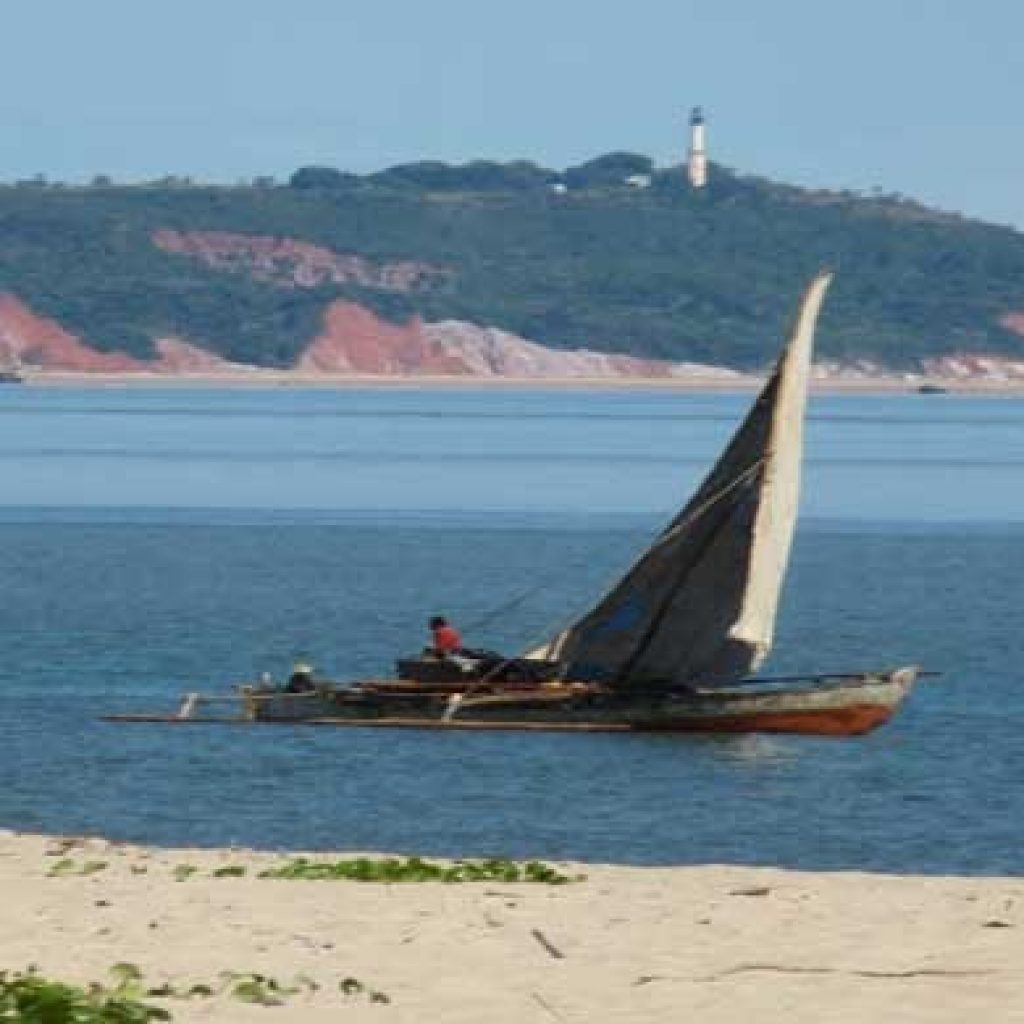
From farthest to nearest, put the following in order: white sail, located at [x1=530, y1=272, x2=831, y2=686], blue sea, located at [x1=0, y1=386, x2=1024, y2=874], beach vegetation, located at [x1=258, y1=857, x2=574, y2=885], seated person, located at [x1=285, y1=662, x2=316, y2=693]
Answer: white sail, located at [x1=530, y1=272, x2=831, y2=686], seated person, located at [x1=285, y1=662, x2=316, y2=693], blue sea, located at [x1=0, y1=386, x2=1024, y2=874], beach vegetation, located at [x1=258, y1=857, x2=574, y2=885]

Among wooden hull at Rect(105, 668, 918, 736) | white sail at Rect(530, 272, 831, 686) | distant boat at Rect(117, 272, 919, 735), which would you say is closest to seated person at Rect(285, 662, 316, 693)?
distant boat at Rect(117, 272, 919, 735)

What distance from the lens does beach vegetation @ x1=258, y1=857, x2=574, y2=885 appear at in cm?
2777

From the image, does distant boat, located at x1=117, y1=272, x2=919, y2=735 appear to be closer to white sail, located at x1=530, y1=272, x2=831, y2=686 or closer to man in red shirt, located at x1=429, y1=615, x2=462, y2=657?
white sail, located at x1=530, y1=272, x2=831, y2=686

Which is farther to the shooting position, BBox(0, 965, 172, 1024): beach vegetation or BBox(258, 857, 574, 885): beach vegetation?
BBox(258, 857, 574, 885): beach vegetation

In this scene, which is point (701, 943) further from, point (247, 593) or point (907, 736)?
point (247, 593)

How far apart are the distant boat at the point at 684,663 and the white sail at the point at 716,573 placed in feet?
0.07

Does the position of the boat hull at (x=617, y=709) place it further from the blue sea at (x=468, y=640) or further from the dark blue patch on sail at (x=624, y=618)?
the dark blue patch on sail at (x=624, y=618)

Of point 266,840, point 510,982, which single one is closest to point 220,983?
point 510,982

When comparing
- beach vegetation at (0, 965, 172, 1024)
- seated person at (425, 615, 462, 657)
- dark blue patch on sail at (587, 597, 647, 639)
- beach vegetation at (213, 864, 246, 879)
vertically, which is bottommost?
beach vegetation at (213, 864, 246, 879)

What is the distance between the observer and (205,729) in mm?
51188

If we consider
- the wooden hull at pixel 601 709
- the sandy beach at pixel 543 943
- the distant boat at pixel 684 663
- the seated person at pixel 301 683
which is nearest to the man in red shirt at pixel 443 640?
the distant boat at pixel 684 663

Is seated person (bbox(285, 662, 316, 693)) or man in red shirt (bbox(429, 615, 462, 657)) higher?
man in red shirt (bbox(429, 615, 462, 657))

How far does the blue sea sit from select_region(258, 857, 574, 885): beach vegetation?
788 cm

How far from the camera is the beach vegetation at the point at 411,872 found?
27.8 metres
